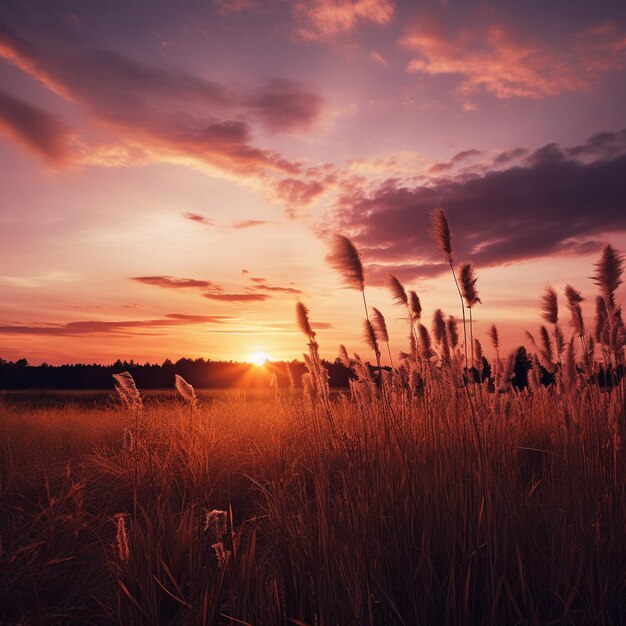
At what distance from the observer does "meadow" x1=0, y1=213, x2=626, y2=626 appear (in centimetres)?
266

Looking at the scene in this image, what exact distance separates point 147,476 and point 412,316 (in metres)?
3.39

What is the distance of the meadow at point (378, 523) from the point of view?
266 centimetres

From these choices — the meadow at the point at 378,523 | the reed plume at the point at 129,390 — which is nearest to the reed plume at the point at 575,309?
the meadow at the point at 378,523

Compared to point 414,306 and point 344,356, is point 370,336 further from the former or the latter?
point 344,356

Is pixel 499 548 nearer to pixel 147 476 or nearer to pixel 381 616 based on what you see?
pixel 381 616

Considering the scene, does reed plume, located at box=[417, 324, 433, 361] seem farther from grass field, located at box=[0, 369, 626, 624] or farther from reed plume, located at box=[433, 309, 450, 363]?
grass field, located at box=[0, 369, 626, 624]

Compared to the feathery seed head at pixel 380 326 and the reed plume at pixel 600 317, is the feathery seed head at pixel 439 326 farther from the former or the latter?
the reed plume at pixel 600 317

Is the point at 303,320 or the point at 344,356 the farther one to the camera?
the point at 344,356

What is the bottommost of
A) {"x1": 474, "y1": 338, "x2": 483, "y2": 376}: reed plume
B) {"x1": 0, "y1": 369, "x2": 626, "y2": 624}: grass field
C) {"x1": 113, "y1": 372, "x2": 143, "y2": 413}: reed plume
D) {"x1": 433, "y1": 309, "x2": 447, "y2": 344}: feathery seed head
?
{"x1": 0, "y1": 369, "x2": 626, "y2": 624}: grass field

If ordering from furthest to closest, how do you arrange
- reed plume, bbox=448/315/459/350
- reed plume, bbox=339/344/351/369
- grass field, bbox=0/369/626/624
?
reed plume, bbox=339/344/351/369 < reed plume, bbox=448/315/459/350 < grass field, bbox=0/369/626/624

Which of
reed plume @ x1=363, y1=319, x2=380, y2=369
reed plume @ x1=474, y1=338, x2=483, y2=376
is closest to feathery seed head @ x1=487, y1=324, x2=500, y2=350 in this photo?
reed plume @ x1=474, y1=338, x2=483, y2=376

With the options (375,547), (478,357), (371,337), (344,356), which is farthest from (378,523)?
(344,356)

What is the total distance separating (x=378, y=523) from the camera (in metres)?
3.12

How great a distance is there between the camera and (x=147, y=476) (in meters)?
5.85
